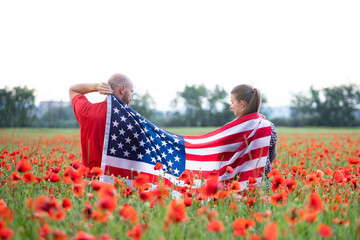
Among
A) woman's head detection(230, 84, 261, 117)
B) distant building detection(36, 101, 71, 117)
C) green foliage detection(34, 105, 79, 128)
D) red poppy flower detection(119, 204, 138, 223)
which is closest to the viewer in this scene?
red poppy flower detection(119, 204, 138, 223)

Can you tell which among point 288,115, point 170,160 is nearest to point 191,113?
point 288,115

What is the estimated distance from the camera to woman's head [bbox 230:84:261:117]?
325cm

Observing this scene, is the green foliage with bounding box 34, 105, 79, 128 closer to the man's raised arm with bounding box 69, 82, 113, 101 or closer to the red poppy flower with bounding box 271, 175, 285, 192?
the man's raised arm with bounding box 69, 82, 113, 101

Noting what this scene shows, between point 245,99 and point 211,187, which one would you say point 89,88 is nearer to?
point 245,99

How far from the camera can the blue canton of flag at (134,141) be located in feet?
10.3

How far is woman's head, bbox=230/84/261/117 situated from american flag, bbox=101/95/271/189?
98mm

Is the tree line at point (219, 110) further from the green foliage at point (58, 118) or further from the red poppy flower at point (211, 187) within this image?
the red poppy flower at point (211, 187)

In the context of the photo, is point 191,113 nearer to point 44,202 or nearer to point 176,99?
point 176,99

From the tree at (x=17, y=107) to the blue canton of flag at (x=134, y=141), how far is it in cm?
2110

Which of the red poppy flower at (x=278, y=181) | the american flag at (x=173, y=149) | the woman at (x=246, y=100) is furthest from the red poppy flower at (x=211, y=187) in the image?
the woman at (x=246, y=100)

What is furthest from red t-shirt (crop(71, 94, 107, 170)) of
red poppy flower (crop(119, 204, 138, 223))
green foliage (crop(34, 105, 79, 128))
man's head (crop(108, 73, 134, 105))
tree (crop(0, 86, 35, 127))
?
green foliage (crop(34, 105, 79, 128))

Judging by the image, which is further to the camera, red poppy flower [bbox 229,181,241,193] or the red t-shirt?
the red t-shirt

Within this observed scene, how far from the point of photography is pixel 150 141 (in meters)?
3.37

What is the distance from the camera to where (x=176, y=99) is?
164ft
